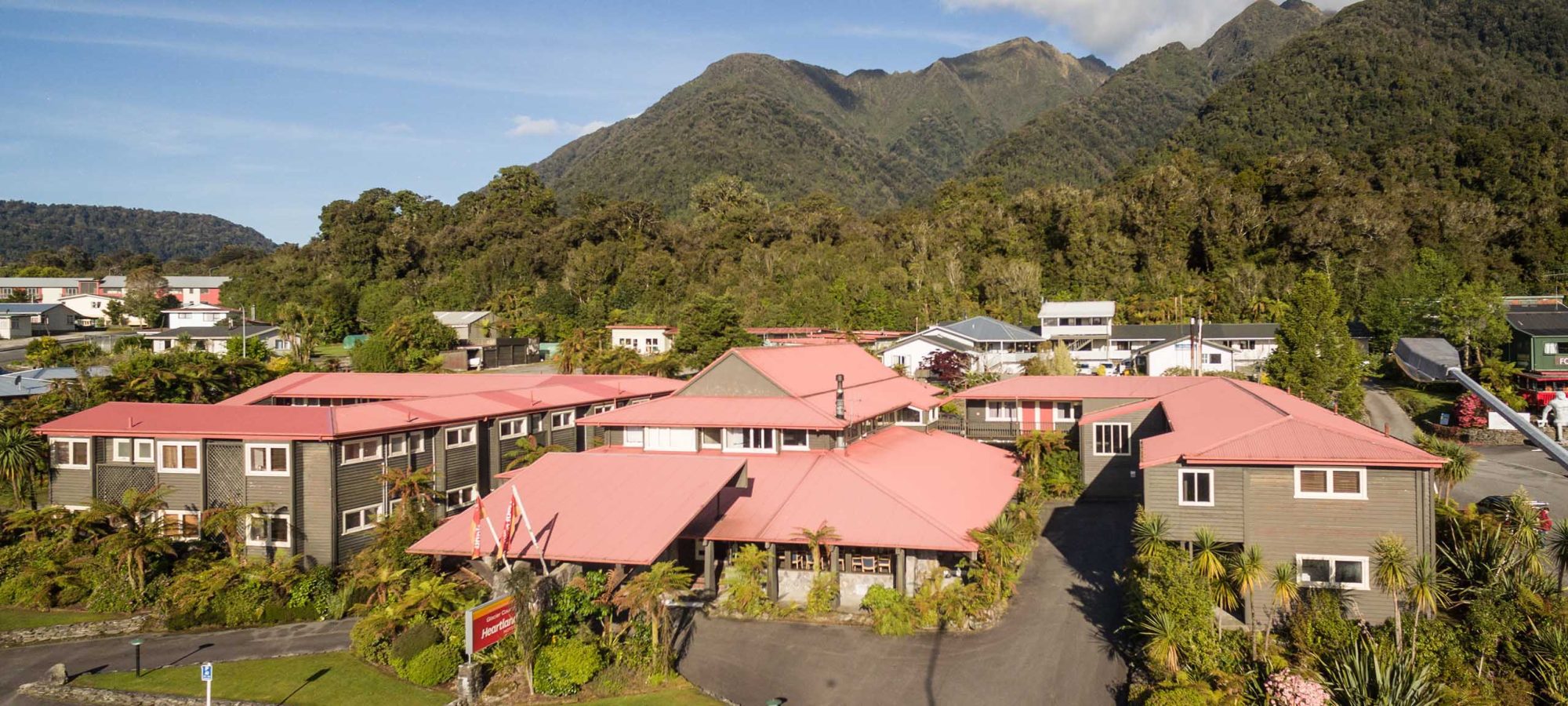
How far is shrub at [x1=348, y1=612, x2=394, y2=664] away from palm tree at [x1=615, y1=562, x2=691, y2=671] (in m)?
5.42

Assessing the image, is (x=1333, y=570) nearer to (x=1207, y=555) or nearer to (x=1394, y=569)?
(x=1394, y=569)

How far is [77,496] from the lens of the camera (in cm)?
2608

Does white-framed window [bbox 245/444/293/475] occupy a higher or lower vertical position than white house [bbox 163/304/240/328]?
lower

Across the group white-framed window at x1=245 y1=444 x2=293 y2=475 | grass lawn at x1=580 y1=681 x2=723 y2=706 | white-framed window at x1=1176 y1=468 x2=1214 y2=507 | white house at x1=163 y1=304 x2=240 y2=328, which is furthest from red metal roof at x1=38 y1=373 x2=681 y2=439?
white house at x1=163 y1=304 x2=240 y2=328

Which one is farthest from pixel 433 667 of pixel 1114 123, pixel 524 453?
pixel 1114 123

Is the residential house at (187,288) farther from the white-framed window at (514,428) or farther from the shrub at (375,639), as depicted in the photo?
the shrub at (375,639)

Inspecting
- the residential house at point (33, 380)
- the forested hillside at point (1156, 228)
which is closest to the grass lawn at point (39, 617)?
the residential house at point (33, 380)

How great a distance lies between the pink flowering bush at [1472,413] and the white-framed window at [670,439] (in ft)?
106

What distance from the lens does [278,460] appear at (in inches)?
961

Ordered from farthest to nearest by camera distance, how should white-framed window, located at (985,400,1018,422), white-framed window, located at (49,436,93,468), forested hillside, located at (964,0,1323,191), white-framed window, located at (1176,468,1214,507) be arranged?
forested hillside, located at (964,0,1323,191), white-framed window, located at (985,400,1018,422), white-framed window, located at (49,436,93,468), white-framed window, located at (1176,468,1214,507)

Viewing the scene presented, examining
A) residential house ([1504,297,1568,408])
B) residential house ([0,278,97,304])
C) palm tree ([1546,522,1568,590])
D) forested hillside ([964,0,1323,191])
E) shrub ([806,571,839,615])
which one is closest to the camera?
palm tree ([1546,522,1568,590])

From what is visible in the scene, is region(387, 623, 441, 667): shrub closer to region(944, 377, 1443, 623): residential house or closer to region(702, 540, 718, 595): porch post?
region(702, 540, 718, 595): porch post

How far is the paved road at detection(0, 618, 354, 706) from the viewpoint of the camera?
64.3 ft

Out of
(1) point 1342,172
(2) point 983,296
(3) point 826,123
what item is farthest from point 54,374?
(3) point 826,123
